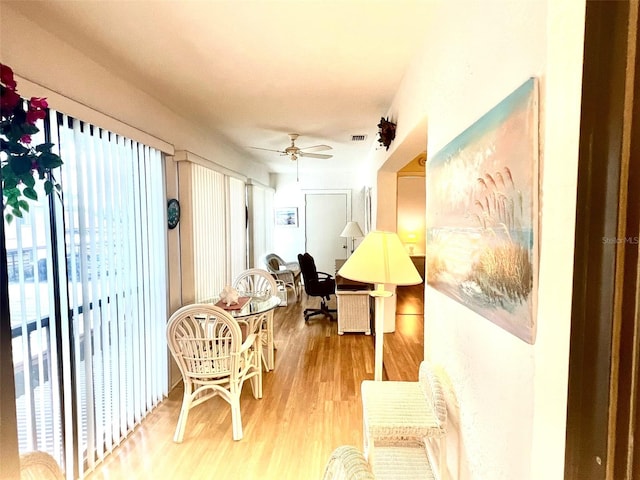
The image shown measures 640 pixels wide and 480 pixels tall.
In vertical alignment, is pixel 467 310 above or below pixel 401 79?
below

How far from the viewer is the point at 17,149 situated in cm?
107

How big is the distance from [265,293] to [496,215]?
272cm

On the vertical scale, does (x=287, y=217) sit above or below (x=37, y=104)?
below

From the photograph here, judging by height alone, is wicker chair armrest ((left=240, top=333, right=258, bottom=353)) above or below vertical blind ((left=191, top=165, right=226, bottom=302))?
below

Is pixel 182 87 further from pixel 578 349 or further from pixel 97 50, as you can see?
pixel 578 349

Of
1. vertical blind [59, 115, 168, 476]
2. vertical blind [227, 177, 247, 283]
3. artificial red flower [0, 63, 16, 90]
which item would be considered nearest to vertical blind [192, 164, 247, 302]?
vertical blind [227, 177, 247, 283]

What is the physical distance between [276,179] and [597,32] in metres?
6.84

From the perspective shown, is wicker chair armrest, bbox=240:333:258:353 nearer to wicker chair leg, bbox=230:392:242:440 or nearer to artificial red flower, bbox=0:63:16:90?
wicker chair leg, bbox=230:392:242:440

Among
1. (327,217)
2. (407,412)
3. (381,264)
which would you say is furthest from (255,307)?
(327,217)

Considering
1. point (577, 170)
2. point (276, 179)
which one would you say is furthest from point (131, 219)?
point (276, 179)

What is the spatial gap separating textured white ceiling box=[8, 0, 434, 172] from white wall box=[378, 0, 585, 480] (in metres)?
0.29

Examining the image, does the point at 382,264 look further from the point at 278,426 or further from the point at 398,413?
the point at 278,426

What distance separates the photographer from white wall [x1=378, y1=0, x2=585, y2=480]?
0.52 meters

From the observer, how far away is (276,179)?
704cm
